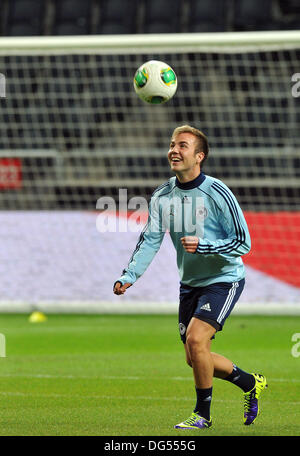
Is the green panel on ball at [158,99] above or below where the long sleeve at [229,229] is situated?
above

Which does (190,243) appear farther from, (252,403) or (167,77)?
(167,77)

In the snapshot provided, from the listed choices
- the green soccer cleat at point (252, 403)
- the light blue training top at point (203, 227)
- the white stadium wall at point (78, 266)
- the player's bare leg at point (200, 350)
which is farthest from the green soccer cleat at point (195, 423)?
the white stadium wall at point (78, 266)

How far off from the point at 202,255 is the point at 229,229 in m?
0.26

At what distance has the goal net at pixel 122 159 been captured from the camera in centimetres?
1370

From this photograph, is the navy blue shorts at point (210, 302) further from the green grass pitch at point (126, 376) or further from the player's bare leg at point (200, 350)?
the green grass pitch at point (126, 376)

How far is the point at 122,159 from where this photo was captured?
17781 millimetres

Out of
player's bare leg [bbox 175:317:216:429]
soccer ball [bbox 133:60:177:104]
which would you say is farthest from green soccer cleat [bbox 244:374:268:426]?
soccer ball [bbox 133:60:177:104]

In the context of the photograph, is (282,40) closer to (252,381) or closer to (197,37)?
(197,37)

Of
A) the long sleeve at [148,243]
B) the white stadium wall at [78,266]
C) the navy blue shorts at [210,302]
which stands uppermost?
the white stadium wall at [78,266]

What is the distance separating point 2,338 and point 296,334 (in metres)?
3.77

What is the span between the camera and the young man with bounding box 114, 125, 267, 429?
19.2 ft

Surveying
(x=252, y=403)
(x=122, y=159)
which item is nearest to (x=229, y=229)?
(x=252, y=403)

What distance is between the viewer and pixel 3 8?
23.5 metres

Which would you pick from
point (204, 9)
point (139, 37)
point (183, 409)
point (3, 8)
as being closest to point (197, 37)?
point (139, 37)
